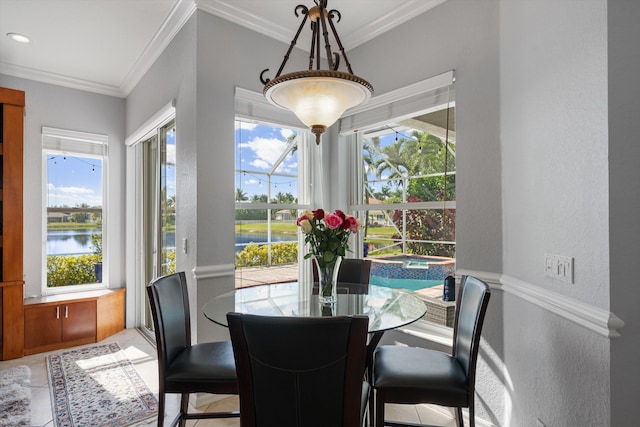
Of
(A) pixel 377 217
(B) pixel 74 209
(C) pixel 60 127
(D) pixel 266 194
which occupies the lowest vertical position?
(A) pixel 377 217

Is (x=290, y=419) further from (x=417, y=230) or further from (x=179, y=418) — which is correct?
(x=417, y=230)

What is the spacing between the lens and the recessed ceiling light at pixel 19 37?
9.79 feet

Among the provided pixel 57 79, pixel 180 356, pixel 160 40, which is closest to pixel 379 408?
pixel 180 356

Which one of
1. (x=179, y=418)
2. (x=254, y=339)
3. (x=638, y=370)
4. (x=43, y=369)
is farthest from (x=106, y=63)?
(x=638, y=370)

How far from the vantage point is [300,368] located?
1.12 metres

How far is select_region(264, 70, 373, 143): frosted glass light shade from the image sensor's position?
1.70 metres

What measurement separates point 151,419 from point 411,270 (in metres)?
2.07

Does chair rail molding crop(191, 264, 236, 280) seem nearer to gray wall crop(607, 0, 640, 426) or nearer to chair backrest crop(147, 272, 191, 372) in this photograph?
chair backrest crop(147, 272, 191, 372)

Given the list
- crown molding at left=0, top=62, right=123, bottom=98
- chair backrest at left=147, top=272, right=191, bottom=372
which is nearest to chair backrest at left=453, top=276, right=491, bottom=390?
chair backrest at left=147, top=272, right=191, bottom=372

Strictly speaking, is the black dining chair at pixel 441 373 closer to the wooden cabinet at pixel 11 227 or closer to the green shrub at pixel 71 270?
the wooden cabinet at pixel 11 227

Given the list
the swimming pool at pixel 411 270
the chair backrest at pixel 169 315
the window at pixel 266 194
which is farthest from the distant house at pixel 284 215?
the chair backrest at pixel 169 315

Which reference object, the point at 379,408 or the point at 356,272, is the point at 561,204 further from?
the point at 356,272

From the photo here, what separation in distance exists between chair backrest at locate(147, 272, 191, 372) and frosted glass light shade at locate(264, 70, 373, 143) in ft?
3.81

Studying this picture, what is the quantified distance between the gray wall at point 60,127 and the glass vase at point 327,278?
3306 millimetres
